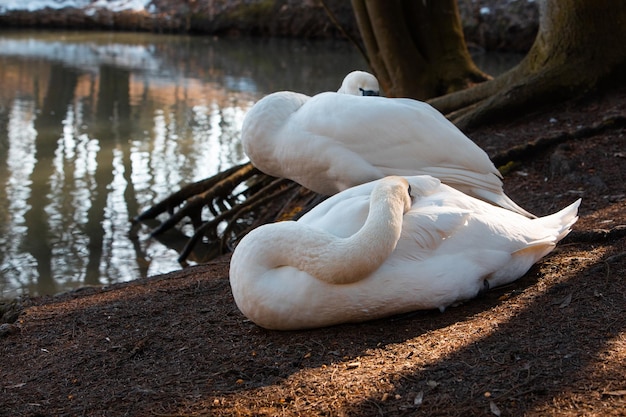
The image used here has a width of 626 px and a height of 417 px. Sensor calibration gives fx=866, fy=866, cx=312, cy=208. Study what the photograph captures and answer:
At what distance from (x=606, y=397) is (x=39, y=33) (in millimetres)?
28910

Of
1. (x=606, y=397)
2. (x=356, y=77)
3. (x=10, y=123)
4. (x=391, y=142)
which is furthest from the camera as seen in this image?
(x=10, y=123)

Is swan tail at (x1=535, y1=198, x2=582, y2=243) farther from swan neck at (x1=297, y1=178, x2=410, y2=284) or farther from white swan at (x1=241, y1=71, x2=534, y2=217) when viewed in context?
swan neck at (x1=297, y1=178, x2=410, y2=284)

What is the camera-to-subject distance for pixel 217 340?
4484 mm

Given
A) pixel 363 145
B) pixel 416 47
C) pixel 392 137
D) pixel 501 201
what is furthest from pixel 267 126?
pixel 416 47

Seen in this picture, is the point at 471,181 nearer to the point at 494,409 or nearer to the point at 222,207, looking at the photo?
the point at 494,409

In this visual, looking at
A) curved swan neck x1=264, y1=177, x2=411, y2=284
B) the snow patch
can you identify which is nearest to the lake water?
curved swan neck x1=264, y1=177, x2=411, y2=284

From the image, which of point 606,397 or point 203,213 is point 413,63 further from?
point 606,397

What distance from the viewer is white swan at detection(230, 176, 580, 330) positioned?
4.25 meters

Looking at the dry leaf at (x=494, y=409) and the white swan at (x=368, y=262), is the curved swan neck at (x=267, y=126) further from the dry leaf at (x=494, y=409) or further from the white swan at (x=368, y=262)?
the dry leaf at (x=494, y=409)

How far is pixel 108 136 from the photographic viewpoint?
523 inches

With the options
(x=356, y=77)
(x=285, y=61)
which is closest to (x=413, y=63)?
(x=356, y=77)

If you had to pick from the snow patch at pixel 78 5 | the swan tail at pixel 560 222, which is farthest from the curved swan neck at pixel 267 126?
the snow patch at pixel 78 5

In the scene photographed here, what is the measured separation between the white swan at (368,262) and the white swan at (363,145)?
1.11m

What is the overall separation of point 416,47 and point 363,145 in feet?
18.1
